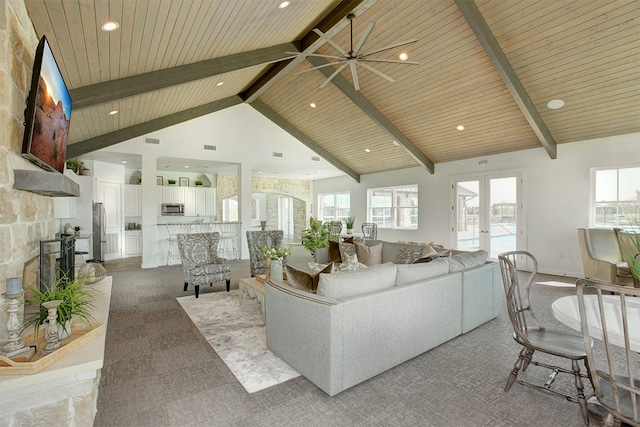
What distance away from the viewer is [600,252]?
5168 millimetres

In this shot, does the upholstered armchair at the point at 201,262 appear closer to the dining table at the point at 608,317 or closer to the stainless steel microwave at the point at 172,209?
the dining table at the point at 608,317

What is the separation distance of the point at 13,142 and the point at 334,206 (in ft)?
35.2

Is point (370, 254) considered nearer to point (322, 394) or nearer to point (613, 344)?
point (322, 394)

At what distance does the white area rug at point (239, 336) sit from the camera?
8.45 feet

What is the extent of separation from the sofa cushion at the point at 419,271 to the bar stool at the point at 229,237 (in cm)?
625

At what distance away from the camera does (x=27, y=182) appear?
1.99 m

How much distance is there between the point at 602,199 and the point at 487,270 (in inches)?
157

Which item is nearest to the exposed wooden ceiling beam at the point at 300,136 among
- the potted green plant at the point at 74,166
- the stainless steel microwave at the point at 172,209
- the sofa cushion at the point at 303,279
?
the stainless steel microwave at the point at 172,209

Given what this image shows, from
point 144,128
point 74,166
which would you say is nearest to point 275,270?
point 144,128

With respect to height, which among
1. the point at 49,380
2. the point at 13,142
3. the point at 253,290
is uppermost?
the point at 13,142

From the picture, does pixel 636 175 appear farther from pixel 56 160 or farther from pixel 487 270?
pixel 56 160

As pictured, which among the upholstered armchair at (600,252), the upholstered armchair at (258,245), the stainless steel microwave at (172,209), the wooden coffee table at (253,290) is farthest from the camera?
the stainless steel microwave at (172,209)

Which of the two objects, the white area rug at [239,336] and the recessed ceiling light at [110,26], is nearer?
the white area rug at [239,336]

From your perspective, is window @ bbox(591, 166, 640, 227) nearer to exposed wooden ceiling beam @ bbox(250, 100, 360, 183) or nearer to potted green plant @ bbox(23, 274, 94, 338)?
exposed wooden ceiling beam @ bbox(250, 100, 360, 183)
